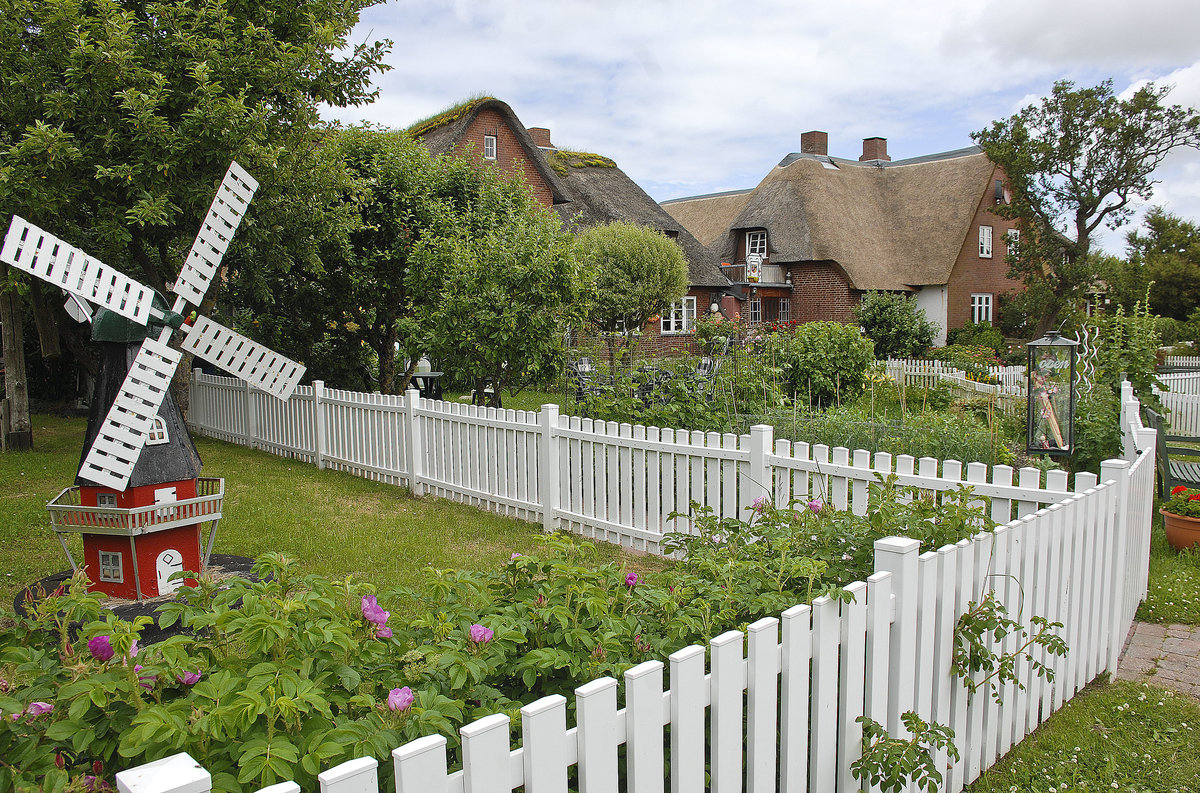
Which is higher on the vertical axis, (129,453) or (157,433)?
(157,433)

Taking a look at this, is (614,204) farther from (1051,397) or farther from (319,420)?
(1051,397)

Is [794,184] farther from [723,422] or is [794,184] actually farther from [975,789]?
[975,789]

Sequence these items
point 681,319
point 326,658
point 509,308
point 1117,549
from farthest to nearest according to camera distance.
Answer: point 681,319 → point 509,308 → point 1117,549 → point 326,658

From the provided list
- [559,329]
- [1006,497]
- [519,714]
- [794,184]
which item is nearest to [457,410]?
[559,329]

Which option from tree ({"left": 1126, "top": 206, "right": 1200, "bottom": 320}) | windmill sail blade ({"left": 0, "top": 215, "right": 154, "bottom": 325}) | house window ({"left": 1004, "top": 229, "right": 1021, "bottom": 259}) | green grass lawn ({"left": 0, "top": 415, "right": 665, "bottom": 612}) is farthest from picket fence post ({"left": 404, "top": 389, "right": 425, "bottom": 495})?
tree ({"left": 1126, "top": 206, "right": 1200, "bottom": 320})

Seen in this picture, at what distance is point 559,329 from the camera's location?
934 cm

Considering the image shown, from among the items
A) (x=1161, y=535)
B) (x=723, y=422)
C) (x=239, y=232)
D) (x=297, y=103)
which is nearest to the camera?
(x=1161, y=535)

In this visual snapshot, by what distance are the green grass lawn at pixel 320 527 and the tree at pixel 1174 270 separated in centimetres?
3589

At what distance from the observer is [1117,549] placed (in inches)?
164

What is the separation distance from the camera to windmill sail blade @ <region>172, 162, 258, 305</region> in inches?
254

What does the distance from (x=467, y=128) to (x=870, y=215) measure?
756 inches

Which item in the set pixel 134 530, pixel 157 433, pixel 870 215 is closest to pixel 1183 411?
pixel 157 433

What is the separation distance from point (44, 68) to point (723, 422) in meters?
9.07

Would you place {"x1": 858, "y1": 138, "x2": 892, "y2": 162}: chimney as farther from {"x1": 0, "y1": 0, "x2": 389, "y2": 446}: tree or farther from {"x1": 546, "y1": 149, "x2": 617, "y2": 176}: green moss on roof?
{"x1": 0, "y1": 0, "x2": 389, "y2": 446}: tree
